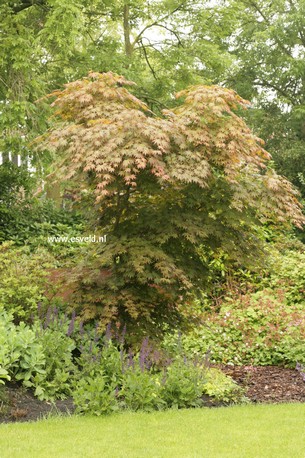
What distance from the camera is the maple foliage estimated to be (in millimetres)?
6914

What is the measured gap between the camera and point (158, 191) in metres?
7.29

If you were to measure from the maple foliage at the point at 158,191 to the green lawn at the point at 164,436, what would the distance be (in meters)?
1.65

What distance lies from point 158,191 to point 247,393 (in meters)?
2.44

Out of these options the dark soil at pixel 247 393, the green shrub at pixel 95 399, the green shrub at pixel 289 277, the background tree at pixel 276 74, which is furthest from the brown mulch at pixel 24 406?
the background tree at pixel 276 74

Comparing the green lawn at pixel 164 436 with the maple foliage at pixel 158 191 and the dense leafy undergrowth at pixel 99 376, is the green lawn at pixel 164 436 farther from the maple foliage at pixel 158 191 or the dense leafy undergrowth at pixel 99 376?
the maple foliage at pixel 158 191

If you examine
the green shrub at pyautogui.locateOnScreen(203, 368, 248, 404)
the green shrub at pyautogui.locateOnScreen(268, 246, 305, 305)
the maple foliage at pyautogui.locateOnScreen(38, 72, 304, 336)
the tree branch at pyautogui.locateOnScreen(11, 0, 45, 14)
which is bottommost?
the green shrub at pyautogui.locateOnScreen(203, 368, 248, 404)

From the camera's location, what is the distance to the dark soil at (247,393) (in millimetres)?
5840

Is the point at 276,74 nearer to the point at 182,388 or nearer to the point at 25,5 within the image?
the point at 25,5

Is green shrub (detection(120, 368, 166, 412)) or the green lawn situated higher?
green shrub (detection(120, 368, 166, 412))

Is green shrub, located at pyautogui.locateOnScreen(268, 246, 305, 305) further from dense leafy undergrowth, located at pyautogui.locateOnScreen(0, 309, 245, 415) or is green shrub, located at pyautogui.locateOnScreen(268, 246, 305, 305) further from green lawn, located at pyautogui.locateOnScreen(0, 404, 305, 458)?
green lawn, located at pyautogui.locateOnScreen(0, 404, 305, 458)

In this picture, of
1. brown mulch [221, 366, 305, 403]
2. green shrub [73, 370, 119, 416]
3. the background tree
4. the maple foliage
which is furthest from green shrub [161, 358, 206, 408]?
the background tree

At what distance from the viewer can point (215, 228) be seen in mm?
7352

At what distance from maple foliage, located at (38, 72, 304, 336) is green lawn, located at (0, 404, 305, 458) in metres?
1.65

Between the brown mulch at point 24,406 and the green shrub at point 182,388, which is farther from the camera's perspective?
the green shrub at point 182,388
